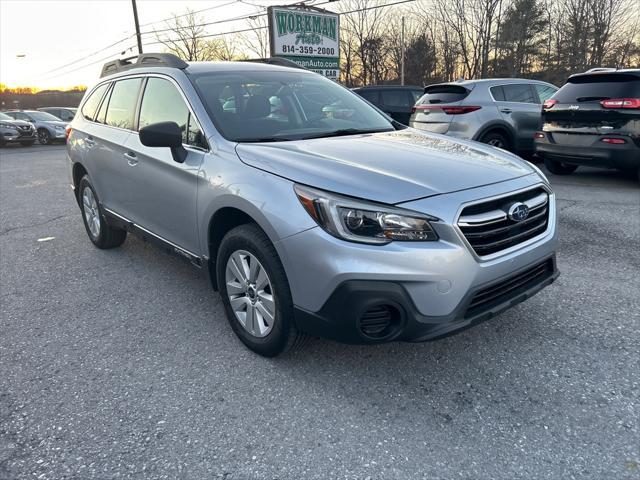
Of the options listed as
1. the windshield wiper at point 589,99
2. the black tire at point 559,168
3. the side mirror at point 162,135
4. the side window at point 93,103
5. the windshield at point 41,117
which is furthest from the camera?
the windshield at point 41,117

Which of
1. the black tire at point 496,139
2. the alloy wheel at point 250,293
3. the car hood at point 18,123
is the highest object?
the car hood at point 18,123

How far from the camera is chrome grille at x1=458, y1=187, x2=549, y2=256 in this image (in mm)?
2371

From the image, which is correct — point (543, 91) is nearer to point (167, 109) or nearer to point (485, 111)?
point (485, 111)

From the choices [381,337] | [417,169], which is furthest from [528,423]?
[417,169]

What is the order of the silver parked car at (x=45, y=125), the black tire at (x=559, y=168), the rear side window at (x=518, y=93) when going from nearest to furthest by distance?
the black tire at (x=559, y=168) → the rear side window at (x=518, y=93) → the silver parked car at (x=45, y=125)

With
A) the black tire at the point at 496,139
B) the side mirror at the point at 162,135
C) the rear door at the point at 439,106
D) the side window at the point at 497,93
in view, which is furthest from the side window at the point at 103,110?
the side window at the point at 497,93

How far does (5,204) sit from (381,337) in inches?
308

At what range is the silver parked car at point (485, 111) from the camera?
28.2 feet

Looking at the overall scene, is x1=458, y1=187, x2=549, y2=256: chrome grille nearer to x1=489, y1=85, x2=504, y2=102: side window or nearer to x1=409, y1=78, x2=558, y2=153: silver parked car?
x1=409, y1=78, x2=558, y2=153: silver parked car

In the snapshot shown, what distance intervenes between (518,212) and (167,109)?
A: 253 cm

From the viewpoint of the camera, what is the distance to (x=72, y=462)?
7.10 feet

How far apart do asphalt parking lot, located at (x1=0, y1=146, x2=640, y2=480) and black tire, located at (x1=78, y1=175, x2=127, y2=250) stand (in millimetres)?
973

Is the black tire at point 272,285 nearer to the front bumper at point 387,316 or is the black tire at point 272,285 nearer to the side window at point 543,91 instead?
the front bumper at point 387,316

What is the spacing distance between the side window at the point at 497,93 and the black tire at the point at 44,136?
2046 cm
